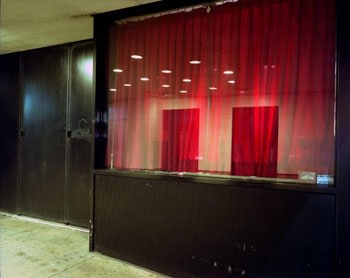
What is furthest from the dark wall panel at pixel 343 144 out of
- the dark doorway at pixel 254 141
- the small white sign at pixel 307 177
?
the dark doorway at pixel 254 141

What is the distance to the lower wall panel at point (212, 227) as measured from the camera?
2234mm

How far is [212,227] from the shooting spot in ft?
8.57

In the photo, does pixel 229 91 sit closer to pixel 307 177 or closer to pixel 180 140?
A: pixel 180 140

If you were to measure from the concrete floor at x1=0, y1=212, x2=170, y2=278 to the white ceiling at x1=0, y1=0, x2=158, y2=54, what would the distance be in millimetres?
2497

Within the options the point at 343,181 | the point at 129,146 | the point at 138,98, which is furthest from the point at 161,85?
the point at 343,181

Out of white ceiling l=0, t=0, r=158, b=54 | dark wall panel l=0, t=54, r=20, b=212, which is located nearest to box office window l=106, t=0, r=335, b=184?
white ceiling l=0, t=0, r=158, b=54

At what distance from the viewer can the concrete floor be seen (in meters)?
2.84

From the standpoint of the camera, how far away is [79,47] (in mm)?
4207

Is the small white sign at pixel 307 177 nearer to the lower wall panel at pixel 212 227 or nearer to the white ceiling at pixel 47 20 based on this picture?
the lower wall panel at pixel 212 227

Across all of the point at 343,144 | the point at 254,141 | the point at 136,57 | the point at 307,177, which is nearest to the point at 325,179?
the point at 307,177

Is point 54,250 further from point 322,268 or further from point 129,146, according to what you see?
point 322,268

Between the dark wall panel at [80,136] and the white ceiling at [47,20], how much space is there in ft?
1.04

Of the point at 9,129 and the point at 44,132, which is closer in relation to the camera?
the point at 44,132

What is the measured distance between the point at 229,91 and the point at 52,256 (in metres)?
2.40
